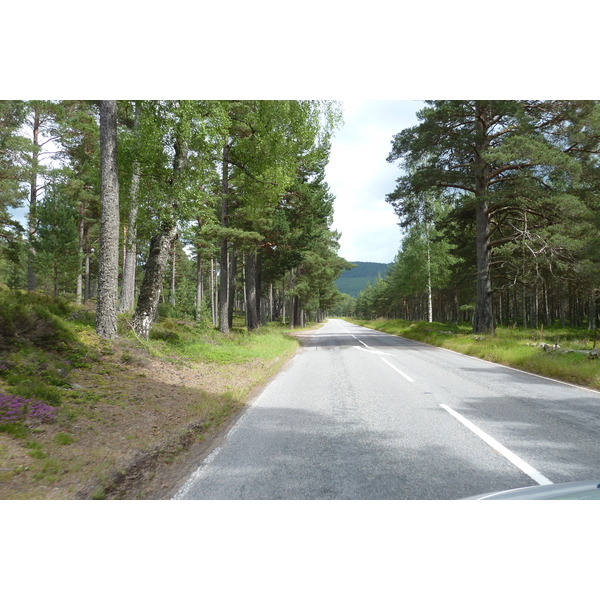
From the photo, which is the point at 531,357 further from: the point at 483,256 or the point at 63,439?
the point at 63,439

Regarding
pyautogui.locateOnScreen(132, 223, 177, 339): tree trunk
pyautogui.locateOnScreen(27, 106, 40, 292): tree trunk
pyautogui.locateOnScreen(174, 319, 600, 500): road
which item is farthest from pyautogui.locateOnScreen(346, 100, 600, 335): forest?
pyautogui.locateOnScreen(27, 106, 40, 292): tree trunk

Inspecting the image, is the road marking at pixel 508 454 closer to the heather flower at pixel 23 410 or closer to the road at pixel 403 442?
the road at pixel 403 442

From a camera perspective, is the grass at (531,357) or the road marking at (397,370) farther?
the road marking at (397,370)

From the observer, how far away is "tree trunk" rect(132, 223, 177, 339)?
10.2 meters

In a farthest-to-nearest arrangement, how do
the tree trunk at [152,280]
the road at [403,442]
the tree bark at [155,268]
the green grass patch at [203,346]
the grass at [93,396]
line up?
the green grass patch at [203,346] < the tree trunk at [152,280] < the tree bark at [155,268] < the grass at [93,396] < the road at [403,442]

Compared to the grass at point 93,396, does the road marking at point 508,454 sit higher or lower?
lower

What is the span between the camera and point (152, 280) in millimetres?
10383

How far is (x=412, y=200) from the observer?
19.9 metres

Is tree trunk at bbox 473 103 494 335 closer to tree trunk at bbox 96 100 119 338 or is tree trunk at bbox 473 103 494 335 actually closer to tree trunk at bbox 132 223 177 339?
tree trunk at bbox 132 223 177 339

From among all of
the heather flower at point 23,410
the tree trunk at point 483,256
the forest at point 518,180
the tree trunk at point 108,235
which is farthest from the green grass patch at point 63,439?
the tree trunk at point 483,256

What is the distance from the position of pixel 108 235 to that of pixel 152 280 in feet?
6.53

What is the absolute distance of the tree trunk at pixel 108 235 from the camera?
8.61m

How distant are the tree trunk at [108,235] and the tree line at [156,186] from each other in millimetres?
24

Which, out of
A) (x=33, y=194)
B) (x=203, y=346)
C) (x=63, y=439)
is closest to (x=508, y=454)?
(x=63, y=439)
